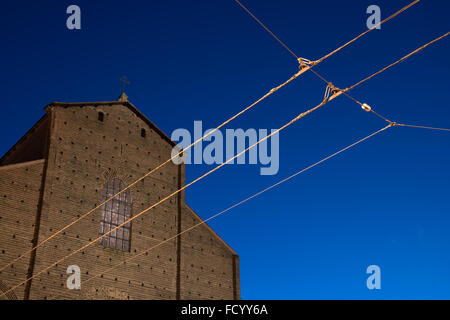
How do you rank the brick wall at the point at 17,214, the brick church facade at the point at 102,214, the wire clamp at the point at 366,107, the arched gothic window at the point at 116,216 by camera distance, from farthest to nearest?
the arched gothic window at the point at 116,216 → the brick church facade at the point at 102,214 → the brick wall at the point at 17,214 → the wire clamp at the point at 366,107

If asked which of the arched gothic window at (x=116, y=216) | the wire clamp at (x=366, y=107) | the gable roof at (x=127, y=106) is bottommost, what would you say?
the wire clamp at (x=366, y=107)

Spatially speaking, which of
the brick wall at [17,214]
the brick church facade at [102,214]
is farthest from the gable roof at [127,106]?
the brick wall at [17,214]

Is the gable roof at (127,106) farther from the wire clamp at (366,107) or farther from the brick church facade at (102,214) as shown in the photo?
the wire clamp at (366,107)

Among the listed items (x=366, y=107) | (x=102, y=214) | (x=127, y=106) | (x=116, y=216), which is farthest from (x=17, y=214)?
(x=366, y=107)

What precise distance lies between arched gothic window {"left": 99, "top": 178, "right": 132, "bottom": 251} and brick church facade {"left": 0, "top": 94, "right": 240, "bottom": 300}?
1.4 inches

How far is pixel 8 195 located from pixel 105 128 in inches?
184

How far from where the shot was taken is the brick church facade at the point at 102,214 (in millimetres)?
16625

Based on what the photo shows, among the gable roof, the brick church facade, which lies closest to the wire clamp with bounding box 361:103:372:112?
the brick church facade

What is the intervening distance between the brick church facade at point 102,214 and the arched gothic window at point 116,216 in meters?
0.03

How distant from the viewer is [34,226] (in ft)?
55.2

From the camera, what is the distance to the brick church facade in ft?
54.5

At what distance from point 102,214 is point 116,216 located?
56cm
